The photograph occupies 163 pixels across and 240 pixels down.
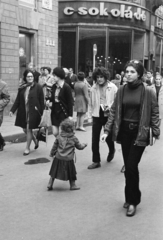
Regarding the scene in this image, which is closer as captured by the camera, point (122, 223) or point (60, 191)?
point (122, 223)

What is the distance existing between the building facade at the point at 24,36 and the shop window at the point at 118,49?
7.52 meters

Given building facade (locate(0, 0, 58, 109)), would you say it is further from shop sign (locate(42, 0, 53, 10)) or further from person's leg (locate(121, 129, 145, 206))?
person's leg (locate(121, 129, 145, 206))

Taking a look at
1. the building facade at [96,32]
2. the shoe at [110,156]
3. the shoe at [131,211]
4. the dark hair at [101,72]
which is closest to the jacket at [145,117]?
the shoe at [131,211]

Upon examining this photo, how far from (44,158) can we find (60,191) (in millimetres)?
2091

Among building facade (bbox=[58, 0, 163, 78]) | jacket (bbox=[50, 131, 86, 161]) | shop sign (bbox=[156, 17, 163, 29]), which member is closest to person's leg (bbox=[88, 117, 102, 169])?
jacket (bbox=[50, 131, 86, 161])

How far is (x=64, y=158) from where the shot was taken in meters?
5.36

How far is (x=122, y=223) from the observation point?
166 inches

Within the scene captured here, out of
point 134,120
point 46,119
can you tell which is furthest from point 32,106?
point 134,120

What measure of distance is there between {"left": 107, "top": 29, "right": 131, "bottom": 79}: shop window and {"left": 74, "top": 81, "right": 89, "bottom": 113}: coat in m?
12.0

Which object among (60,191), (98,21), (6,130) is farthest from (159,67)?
(60,191)

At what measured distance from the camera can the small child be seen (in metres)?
5.35

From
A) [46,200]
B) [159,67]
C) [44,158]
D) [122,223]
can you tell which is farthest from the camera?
[159,67]

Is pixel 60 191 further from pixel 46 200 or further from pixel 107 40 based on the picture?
pixel 107 40

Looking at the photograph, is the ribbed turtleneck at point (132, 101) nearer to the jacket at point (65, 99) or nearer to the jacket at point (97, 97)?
the jacket at point (97, 97)
